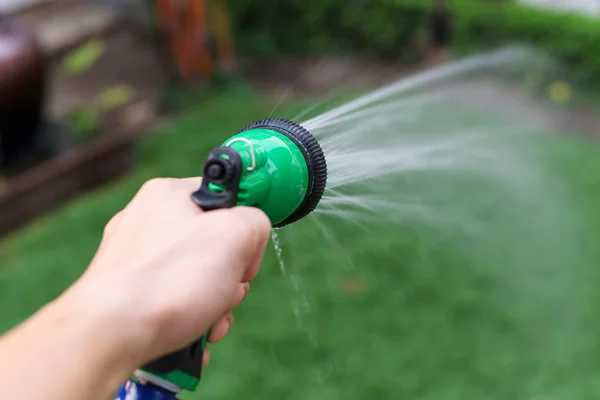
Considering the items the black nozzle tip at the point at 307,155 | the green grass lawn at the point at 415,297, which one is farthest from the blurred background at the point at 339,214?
the black nozzle tip at the point at 307,155

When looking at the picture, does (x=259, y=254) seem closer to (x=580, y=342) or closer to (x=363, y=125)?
(x=363, y=125)

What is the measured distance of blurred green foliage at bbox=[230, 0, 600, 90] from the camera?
4969 millimetres

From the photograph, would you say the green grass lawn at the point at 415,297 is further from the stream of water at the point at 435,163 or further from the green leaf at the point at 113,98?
the green leaf at the point at 113,98

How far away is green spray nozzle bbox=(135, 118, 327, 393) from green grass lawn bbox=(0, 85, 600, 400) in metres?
1.53

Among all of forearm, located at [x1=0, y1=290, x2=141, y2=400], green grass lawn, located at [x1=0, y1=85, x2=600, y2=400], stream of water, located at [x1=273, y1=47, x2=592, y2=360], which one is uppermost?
forearm, located at [x1=0, y1=290, x2=141, y2=400]

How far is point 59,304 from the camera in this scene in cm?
73

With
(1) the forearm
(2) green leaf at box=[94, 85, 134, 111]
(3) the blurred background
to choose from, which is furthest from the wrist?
(2) green leaf at box=[94, 85, 134, 111]

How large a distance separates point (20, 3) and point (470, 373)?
6072 mm

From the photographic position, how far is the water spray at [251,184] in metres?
0.82

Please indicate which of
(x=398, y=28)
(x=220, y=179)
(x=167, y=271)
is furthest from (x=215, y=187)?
(x=398, y=28)

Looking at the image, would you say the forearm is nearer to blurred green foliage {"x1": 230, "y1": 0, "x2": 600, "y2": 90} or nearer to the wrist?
the wrist

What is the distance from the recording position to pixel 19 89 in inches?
150

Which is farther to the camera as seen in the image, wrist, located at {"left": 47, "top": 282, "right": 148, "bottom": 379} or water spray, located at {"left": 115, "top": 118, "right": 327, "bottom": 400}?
water spray, located at {"left": 115, "top": 118, "right": 327, "bottom": 400}

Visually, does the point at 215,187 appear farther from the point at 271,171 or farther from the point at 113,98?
the point at 113,98
